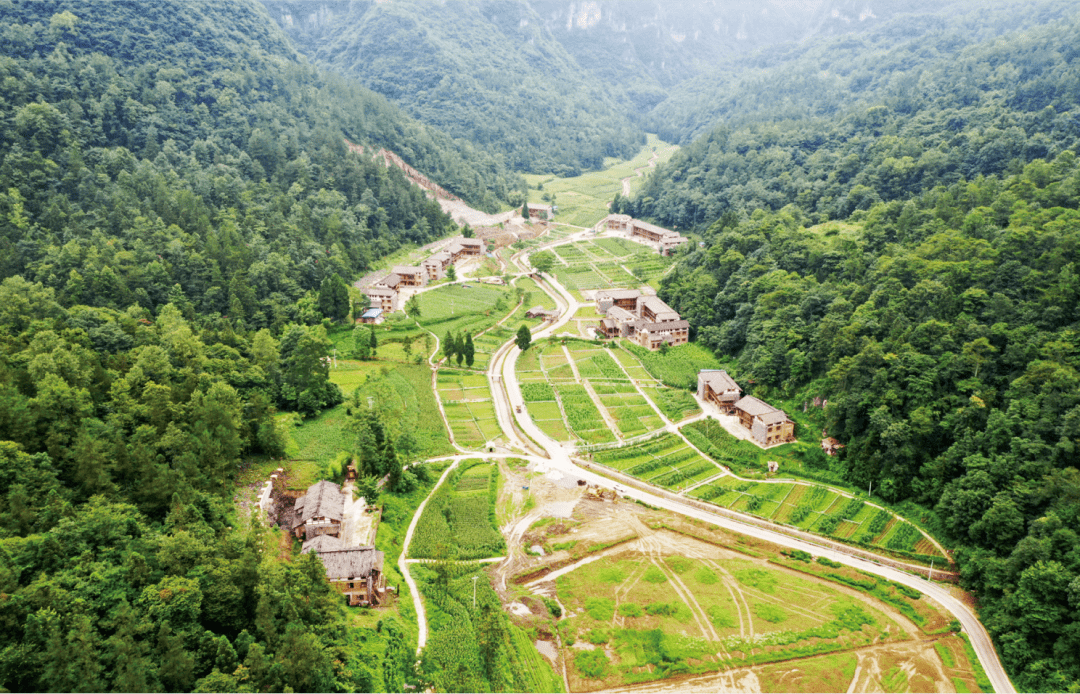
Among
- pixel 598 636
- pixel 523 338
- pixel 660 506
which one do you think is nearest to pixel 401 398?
pixel 523 338

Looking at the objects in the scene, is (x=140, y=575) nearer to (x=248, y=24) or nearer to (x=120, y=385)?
(x=120, y=385)

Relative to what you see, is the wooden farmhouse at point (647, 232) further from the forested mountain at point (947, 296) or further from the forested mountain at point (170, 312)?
the forested mountain at point (170, 312)

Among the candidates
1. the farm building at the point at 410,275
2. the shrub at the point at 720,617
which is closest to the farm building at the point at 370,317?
the farm building at the point at 410,275

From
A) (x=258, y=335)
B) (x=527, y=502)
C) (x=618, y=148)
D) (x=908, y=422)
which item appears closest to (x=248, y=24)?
(x=258, y=335)

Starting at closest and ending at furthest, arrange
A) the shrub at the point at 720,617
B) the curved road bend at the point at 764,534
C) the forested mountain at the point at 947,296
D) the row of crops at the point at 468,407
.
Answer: the curved road bend at the point at 764,534 → the shrub at the point at 720,617 → the forested mountain at the point at 947,296 → the row of crops at the point at 468,407

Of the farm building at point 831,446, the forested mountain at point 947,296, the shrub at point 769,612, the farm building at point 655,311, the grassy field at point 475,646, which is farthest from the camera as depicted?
the farm building at point 655,311

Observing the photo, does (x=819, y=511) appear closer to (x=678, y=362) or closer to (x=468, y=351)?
(x=678, y=362)

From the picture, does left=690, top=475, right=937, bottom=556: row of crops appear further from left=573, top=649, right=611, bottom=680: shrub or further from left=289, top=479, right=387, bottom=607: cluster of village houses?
left=289, top=479, right=387, bottom=607: cluster of village houses
